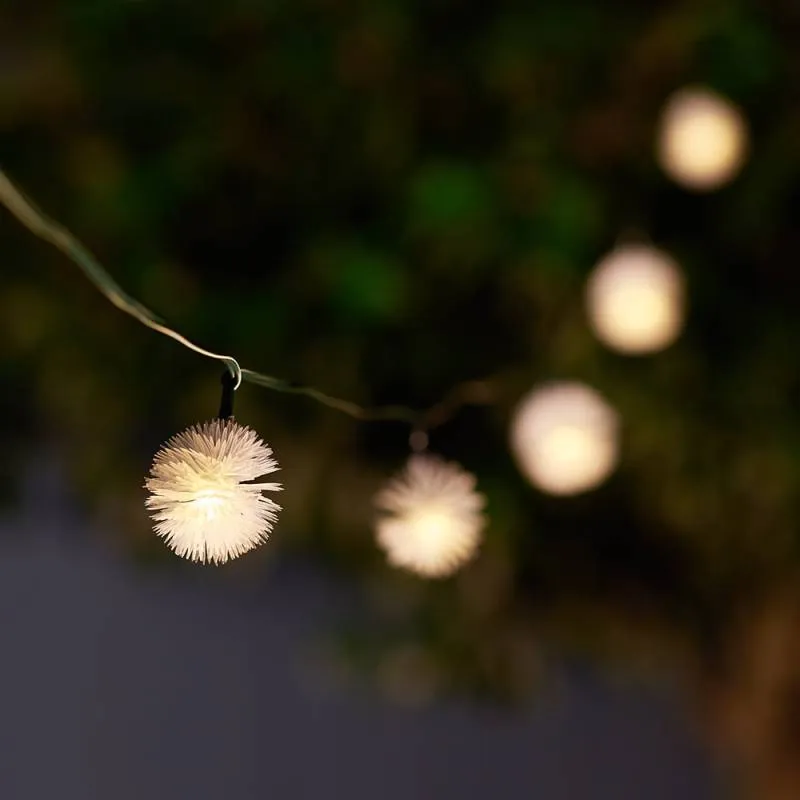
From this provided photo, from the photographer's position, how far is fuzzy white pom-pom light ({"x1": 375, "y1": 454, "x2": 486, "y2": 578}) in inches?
21.5

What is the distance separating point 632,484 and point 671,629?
0.83ft

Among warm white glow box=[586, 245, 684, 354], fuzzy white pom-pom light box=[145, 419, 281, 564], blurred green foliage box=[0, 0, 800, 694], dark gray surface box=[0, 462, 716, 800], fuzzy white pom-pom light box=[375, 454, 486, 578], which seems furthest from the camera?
dark gray surface box=[0, 462, 716, 800]

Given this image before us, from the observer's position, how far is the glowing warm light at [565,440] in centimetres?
64

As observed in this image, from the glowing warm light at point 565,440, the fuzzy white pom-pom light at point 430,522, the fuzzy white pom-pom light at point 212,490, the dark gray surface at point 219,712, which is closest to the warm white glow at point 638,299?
the glowing warm light at point 565,440

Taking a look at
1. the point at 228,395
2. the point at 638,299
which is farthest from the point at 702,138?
the point at 228,395

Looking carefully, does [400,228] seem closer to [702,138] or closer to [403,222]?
[403,222]

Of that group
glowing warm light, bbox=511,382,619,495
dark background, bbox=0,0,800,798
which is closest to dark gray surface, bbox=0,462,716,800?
dark background, bbox=0,0,800,798

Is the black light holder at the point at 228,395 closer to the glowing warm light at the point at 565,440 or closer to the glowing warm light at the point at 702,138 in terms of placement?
the glowing warm light at the point at 565,440

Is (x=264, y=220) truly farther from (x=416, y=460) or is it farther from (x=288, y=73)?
(x=416, y=460)

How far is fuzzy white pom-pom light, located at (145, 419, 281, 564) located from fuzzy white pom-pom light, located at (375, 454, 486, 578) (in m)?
0.16

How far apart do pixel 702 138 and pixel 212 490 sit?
1.79 feet

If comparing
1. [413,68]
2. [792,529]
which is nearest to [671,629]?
[792,529]

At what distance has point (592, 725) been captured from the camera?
55.1 inches

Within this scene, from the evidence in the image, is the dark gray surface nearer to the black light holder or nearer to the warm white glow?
the warm white glow
